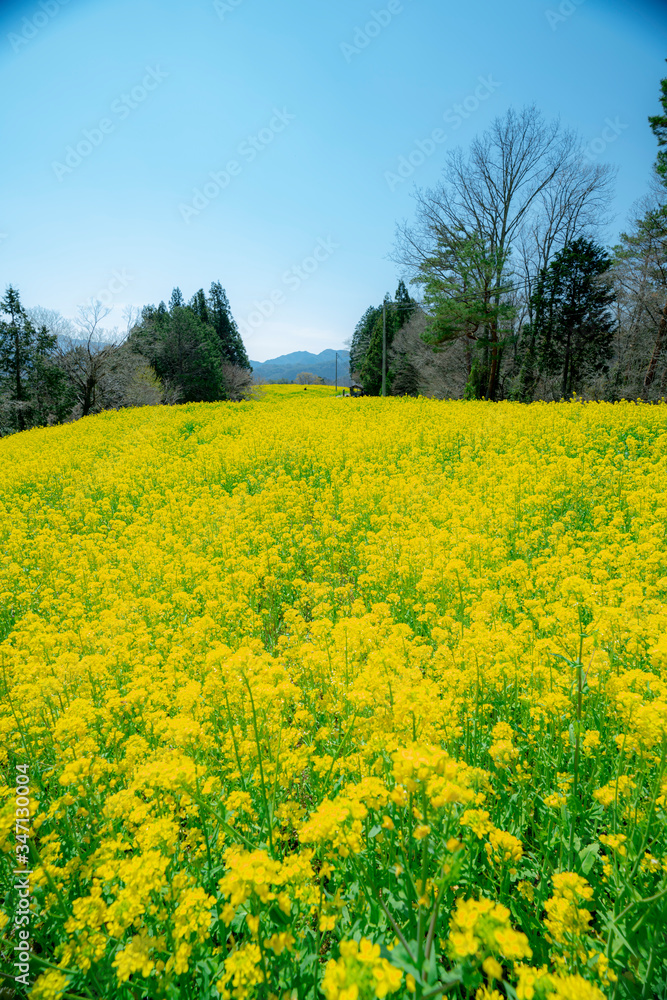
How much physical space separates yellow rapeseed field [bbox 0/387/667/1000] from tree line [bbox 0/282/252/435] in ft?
117

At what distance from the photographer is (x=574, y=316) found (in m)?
27.3

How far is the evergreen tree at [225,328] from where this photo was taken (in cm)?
6009

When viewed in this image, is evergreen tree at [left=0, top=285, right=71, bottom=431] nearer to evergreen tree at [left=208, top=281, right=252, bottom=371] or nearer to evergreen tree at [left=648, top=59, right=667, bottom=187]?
evergreen tree at [left=208, top=281, right=252, bottom=371]

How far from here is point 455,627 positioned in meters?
3.36

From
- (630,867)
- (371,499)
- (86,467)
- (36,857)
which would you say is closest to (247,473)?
(371,499)

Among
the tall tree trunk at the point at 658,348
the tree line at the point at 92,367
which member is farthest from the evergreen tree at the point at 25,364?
the tall tree trunk at the point at 658,348

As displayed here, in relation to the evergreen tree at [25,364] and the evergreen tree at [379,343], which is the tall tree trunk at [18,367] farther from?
the evergreen tree at [379,343]

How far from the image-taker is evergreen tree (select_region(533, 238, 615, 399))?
1043 inches

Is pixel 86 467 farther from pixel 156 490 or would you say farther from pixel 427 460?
pixel 427 460

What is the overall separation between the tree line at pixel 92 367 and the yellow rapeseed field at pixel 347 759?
3553cm

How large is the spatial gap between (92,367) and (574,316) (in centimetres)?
3604

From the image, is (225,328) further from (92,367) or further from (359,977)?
(359,977)

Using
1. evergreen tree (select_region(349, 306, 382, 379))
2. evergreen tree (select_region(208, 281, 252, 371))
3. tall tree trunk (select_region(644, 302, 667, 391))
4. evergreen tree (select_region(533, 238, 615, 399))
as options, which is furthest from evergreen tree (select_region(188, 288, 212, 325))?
tall tree trunk (select_region(644, 302, 667, 391))

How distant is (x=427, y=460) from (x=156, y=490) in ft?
18.6
